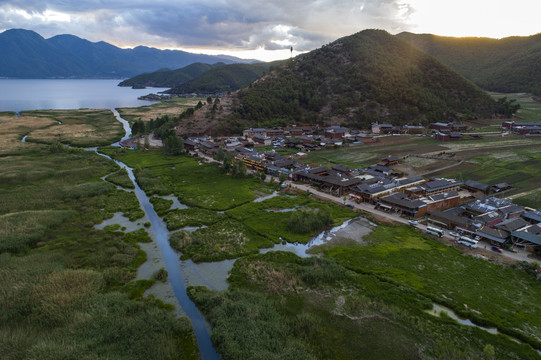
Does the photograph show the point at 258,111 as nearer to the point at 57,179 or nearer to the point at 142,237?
the point at 57,179

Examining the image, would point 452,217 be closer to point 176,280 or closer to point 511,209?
point 511,209

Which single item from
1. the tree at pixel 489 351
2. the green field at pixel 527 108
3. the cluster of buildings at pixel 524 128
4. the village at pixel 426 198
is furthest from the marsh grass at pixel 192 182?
the green field at pixel 527 108

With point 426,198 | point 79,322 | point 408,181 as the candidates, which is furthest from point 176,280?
point 408,181

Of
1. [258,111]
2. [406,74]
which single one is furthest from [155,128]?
[406,74]

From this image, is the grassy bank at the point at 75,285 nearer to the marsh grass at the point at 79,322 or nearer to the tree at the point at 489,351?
the marsh grass at the point at 79,322

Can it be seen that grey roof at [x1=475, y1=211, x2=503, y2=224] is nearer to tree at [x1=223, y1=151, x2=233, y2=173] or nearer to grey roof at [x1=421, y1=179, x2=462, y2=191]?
grey roof at [x1=421, y1=179, x2=462, y2=191]

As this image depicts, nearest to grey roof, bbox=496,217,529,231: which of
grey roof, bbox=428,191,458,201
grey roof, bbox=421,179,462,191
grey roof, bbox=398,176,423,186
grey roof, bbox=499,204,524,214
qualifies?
grey roof, bbox=499,204,524,214
